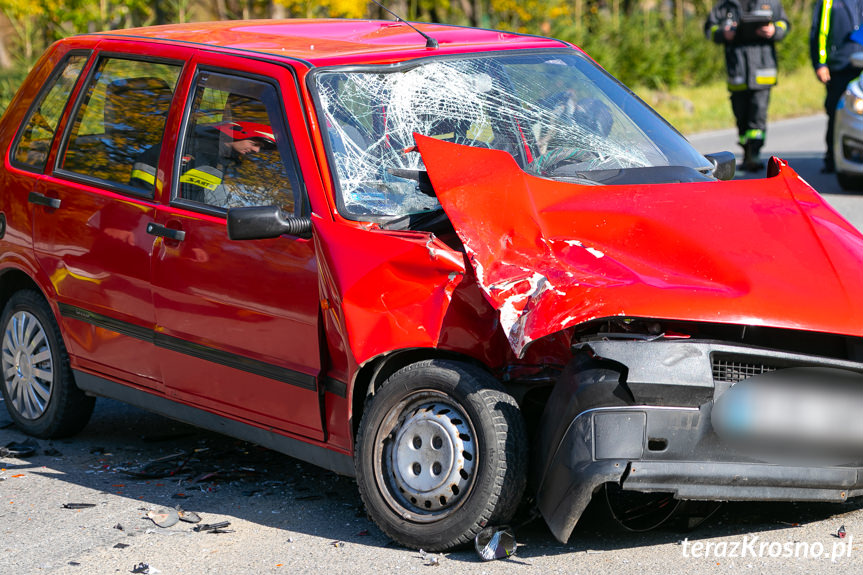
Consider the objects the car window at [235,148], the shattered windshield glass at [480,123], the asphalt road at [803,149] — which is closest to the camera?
the shattered windshield glass at [480,123]

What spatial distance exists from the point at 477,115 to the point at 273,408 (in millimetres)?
1372

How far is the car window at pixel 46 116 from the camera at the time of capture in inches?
214

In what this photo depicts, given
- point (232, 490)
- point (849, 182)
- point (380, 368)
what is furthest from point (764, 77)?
point (380, 368)

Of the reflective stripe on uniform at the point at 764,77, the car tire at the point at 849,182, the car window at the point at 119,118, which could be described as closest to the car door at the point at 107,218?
the car window at the point at 119,118

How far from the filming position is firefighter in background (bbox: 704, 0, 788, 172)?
12.2 m

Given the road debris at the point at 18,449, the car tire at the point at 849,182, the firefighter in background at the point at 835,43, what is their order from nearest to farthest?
1. the road debris at the point at 18,449
2. the car tire at the point at 849,182
3. the firefighter in background at the point at 835,43

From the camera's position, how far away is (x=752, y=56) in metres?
12.3

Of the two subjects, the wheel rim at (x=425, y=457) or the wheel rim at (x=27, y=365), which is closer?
the wheel rim at (x=425, y=457)

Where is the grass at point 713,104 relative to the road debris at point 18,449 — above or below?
below

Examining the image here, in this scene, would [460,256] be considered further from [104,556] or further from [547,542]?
[104,556]

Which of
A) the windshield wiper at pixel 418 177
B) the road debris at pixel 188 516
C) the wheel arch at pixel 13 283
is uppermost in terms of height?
the windshield wiper at pixel 418 177

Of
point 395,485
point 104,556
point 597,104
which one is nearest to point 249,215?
point 395,485

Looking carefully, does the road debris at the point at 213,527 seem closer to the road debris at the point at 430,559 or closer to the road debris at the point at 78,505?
the road debris at the point at 78,505

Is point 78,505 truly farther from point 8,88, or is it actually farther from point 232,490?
point 8,88
